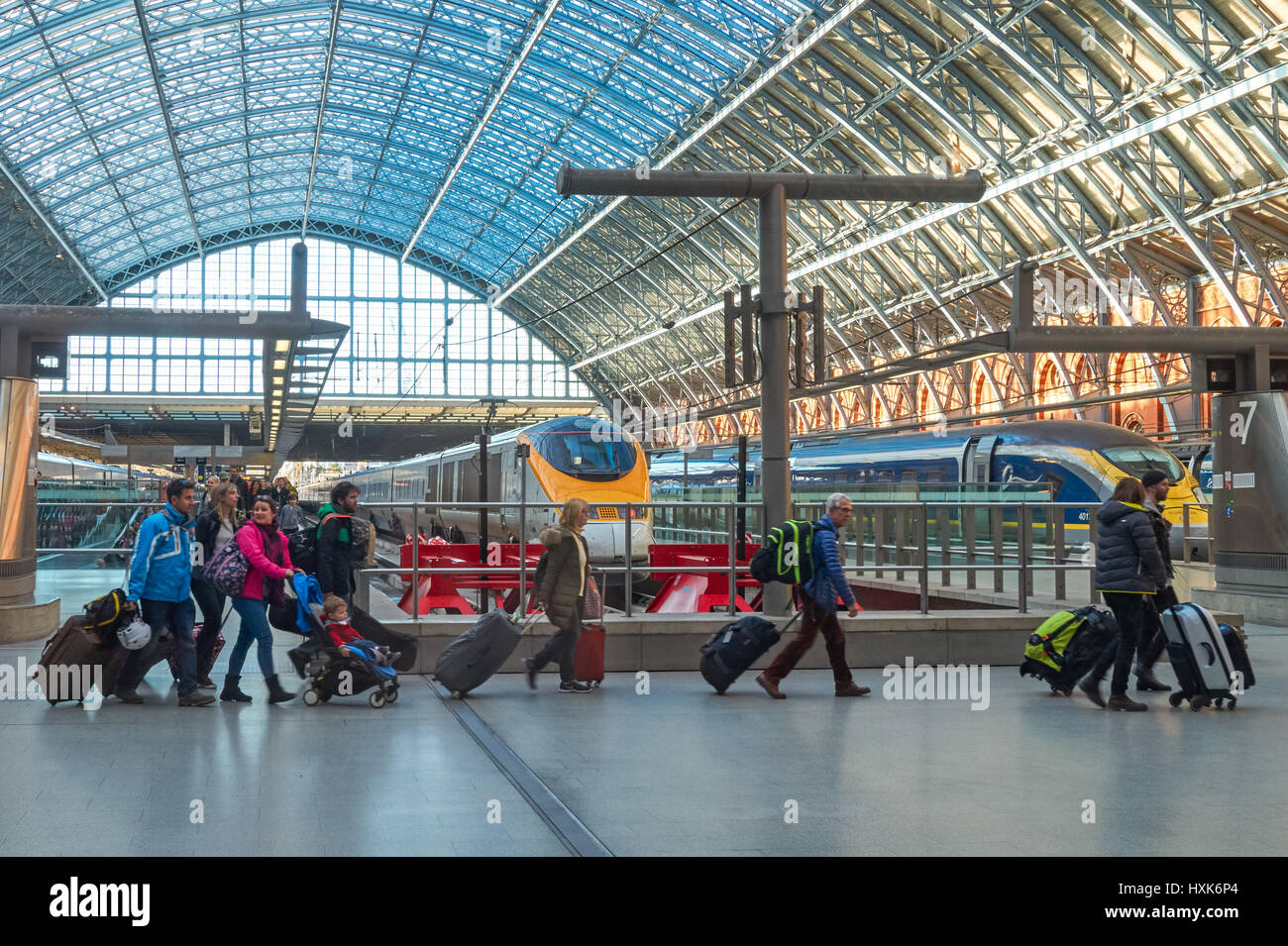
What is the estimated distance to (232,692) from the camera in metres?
9.77

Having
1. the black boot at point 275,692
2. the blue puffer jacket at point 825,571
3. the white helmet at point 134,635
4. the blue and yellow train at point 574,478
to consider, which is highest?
the blue and yellow train at point 574,478

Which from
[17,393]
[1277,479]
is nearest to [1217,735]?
[1277,479]

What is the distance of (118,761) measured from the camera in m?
7.45

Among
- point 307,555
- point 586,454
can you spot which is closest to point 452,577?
point 307,555

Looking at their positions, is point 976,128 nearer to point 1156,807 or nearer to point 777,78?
point 777,78

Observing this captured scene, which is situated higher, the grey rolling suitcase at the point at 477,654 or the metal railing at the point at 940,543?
the metal railing at the point at 940,543

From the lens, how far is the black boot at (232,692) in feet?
32.1

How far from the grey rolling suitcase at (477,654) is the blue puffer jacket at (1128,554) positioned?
4.58 meters

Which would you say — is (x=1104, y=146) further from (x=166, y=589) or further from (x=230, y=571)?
(x=166, y=589)

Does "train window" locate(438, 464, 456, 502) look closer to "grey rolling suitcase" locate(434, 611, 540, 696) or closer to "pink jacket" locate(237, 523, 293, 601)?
"grey rolling suitcase" locate(434, 611, 540, 696)

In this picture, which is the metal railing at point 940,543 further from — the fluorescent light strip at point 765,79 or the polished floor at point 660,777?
the fluorescent light strip at point 765,79

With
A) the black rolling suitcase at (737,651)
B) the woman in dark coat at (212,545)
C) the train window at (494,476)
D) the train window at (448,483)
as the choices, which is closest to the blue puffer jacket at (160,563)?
the woman in dark coat at (212,545)

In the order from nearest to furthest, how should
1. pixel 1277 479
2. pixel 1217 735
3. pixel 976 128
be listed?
1. pixel 1217 735
2. pixel 1277 479
3. pixel 976 128
